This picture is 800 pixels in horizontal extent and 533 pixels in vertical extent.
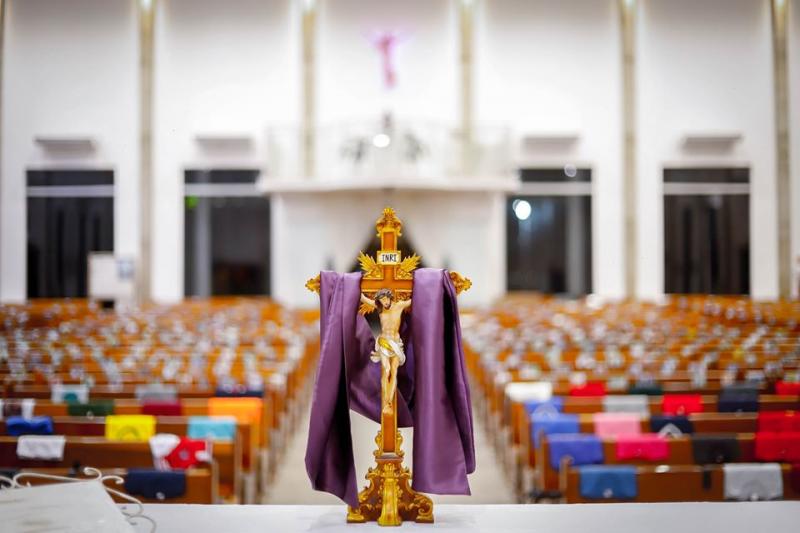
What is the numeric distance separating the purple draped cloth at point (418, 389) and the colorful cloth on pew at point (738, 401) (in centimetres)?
325

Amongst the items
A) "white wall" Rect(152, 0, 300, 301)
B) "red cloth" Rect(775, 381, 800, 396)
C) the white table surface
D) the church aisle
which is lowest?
the church aisle

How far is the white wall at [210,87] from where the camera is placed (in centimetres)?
1627

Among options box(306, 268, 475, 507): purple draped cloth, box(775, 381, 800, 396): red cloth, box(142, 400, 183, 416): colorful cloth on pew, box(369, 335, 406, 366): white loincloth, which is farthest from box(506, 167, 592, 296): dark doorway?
box(369, 335, 406, 366): white loincloth

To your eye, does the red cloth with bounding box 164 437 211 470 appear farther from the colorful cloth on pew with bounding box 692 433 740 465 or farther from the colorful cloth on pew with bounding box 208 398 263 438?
the colorful cloth on pew with bounding box 692 433 740 465

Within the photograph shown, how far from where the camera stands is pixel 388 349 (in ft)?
6.67

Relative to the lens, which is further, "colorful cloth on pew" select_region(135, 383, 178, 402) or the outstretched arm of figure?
"colorful cloth on pew" select_region(135, 383, 178, 402)

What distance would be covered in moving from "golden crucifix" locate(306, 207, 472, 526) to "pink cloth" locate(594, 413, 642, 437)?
230cm

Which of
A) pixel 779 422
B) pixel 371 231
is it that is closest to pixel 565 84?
pixel 371 231

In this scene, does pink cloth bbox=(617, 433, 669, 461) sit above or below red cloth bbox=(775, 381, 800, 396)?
below

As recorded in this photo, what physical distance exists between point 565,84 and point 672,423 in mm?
13369

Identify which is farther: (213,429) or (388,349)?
(213,429)

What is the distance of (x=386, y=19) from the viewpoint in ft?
54.3

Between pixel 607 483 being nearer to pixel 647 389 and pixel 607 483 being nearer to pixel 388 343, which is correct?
pixel 388 343

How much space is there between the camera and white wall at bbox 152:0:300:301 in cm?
1627
